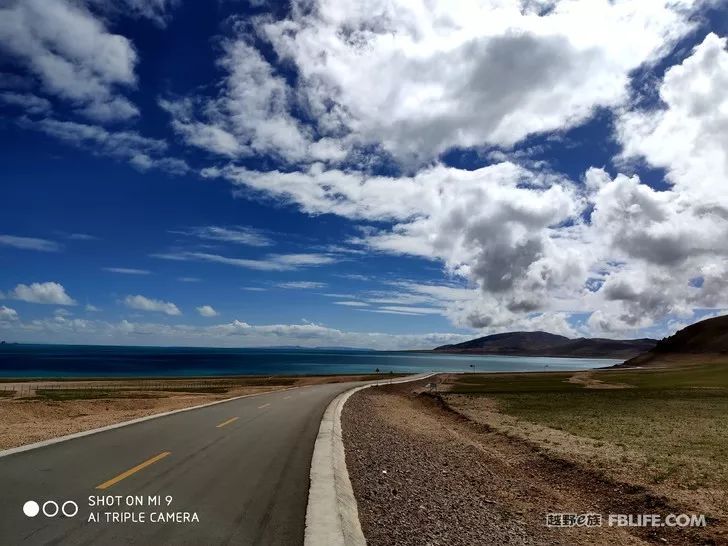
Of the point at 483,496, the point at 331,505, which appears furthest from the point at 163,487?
the point at 483,496

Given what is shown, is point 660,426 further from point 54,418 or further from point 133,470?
point 54,418

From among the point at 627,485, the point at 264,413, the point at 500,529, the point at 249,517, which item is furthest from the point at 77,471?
the point at 264,413

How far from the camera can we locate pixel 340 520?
776 cm

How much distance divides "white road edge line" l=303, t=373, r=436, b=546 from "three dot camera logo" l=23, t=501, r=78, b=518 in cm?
390

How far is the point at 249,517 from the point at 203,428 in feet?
39.2

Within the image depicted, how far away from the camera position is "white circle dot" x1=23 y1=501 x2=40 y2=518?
7773 millimetres

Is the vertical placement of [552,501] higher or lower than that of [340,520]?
lower

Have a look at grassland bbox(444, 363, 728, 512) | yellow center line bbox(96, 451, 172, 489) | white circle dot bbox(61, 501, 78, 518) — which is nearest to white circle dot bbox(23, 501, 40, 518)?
white circle dot bbox(61, 501, 78, 518)

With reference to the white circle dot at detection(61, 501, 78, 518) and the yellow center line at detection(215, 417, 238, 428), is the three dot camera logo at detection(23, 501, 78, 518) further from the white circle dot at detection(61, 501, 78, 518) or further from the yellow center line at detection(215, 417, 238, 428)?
the yellow center line at detection(215, 417, 238, 428)

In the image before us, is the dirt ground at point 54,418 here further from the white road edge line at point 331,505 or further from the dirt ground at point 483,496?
the dirt ground at point 483,496

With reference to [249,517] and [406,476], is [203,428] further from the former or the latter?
[249,517]

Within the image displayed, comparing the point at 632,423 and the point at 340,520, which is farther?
the point at 632,423

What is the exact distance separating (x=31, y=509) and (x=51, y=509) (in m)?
0.32

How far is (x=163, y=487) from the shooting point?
378 inches
